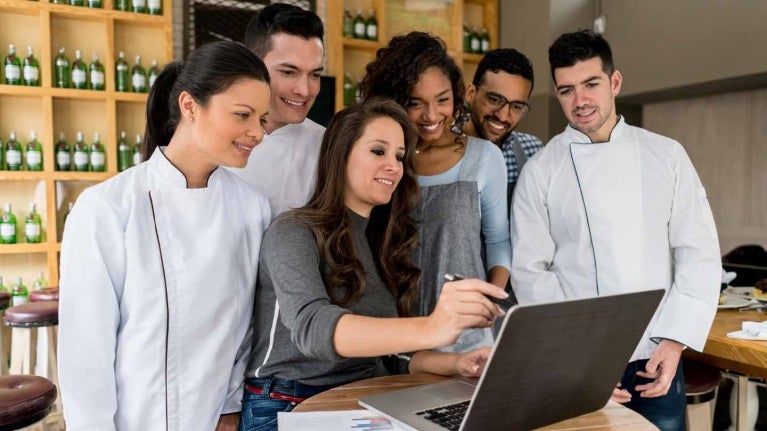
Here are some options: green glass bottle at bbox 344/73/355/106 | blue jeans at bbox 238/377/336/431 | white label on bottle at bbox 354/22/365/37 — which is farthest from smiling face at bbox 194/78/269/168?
white label on bottle at bbox 354/22/365/37

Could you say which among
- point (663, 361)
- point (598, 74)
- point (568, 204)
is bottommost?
point (663, 361)

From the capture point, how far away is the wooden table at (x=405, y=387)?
1.18 metres

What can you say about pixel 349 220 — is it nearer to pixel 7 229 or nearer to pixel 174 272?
pixel 174 272

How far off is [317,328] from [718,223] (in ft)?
14.5

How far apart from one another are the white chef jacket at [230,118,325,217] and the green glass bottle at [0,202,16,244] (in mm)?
2945

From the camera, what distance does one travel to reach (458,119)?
1.99m

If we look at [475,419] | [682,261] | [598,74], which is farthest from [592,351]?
[598,74]

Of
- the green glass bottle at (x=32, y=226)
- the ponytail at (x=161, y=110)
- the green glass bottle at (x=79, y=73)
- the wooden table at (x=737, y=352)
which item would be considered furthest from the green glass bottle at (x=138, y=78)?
the wooden table at (x=737, y=352)

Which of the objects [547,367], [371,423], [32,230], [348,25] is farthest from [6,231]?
[547,367]

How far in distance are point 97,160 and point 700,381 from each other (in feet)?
12.0

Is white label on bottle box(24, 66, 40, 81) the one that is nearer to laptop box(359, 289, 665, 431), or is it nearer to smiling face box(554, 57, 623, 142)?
smiling face box(554, 57, 623, 142)

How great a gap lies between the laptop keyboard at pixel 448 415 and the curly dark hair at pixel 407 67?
919 mm

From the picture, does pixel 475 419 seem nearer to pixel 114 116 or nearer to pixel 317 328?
pixel 317 328

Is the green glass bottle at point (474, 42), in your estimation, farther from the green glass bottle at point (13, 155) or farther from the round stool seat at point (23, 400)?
the round stool seat at point (23, 400)
